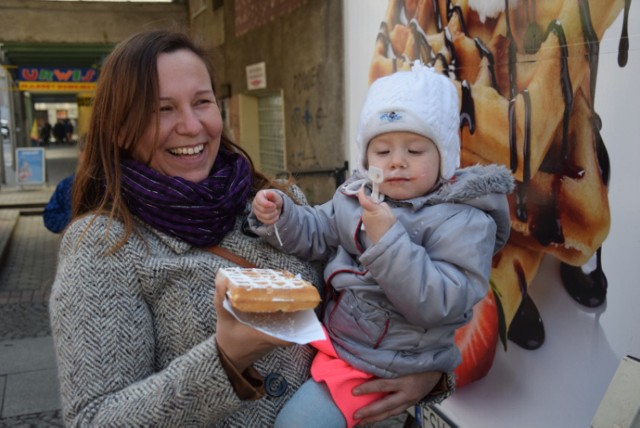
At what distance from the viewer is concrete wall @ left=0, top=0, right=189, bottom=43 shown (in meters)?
13.4

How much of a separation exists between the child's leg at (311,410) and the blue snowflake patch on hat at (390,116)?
813mm

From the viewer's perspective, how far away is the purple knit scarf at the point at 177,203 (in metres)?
1.76

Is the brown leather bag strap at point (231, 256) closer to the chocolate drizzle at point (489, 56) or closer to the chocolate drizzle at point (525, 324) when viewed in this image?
the chocolate drizzle at point (525, 324)

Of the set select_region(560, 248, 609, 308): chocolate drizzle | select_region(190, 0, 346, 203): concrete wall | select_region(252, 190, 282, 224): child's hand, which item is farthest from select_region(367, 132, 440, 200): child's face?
select_region(190, 0, 346, 203): concrete wall

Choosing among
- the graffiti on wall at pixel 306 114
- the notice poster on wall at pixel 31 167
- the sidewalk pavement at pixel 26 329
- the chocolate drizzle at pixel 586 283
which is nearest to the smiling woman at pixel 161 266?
the sidewalk pavement at pixel 26 329

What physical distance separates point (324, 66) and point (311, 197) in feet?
5.42

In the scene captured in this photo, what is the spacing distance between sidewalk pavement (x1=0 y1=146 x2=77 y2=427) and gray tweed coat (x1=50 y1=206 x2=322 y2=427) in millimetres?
707

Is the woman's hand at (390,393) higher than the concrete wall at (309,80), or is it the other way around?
the concrete wall at (309,80)

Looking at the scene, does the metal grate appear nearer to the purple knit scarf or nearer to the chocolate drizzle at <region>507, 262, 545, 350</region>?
the chocolate drizzle at <region>507, 262, 545, 350</region>

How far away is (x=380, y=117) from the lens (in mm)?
1995

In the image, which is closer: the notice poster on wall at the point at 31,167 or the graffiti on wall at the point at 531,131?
the graffiti on wall at the point at 531,131

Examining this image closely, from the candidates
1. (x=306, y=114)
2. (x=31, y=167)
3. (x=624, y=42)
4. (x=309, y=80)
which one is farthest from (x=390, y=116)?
(x=31, y=167)

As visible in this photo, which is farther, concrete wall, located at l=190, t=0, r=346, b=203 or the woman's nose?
concrete wall, located at l=190, t=0, r=346, b=203

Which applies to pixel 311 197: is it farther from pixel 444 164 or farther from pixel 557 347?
pixel 444 164
